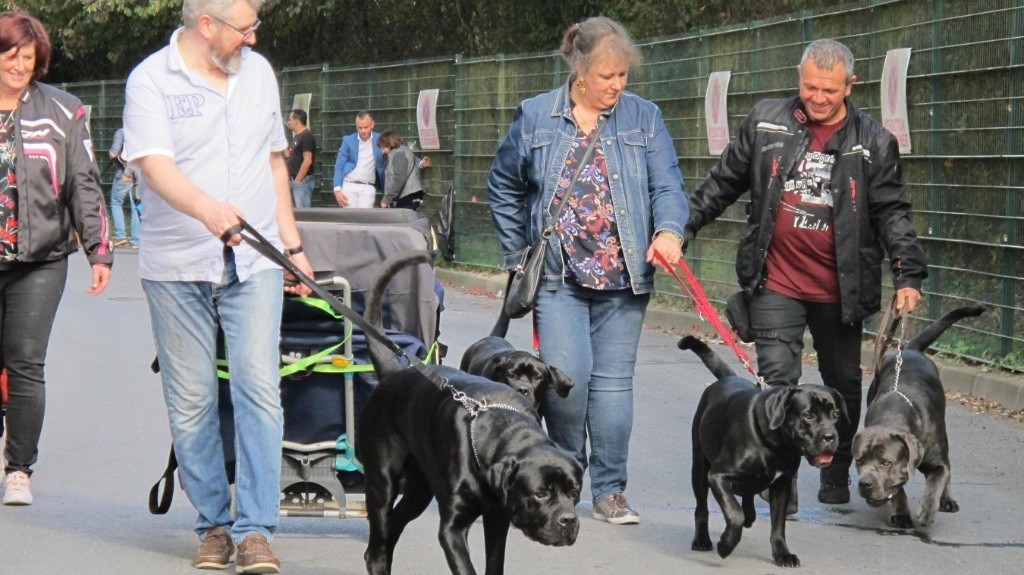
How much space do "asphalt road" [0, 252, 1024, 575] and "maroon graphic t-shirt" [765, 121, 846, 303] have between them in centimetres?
102

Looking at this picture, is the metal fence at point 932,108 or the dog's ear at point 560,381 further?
the metal fence at point 932,108

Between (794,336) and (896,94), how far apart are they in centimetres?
526

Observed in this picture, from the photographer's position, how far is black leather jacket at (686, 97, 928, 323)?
22.5ft

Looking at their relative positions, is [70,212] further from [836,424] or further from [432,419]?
[836,424]

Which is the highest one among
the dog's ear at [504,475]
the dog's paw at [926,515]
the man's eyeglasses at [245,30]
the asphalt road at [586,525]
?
the man's eyeglasses at [245,30]

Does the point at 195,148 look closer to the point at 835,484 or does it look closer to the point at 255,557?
the point at 255,557

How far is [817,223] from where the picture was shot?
22.6ft

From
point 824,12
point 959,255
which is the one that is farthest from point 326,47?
point 959,255

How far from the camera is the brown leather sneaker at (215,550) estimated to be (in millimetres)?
5781

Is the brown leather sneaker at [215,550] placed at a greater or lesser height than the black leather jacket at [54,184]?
lesser

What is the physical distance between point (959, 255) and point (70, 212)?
6.63 meters

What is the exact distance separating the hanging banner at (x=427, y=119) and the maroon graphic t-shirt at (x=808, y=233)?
1399cm

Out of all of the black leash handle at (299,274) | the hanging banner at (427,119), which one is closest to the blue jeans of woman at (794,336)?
the black leash handle at (299,274)

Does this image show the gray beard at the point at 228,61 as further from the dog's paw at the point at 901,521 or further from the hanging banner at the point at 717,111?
the hanging banner at the point at 717,111
